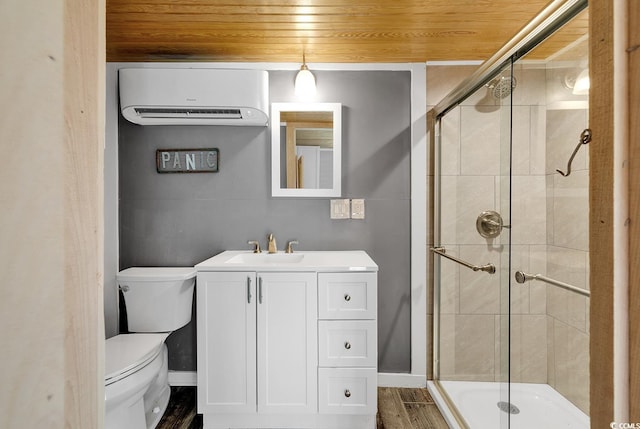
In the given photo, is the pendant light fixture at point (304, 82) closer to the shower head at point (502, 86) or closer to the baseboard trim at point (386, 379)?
the shower head at point (502, 86)

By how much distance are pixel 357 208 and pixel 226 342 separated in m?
1.12

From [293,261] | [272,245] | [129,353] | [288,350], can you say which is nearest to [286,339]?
[288,350]

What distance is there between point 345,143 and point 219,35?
97 centimetres

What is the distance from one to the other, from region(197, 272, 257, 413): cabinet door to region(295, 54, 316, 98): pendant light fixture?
3.86 feet

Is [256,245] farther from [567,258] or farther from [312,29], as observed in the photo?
[567,258]

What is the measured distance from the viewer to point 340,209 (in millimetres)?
2223

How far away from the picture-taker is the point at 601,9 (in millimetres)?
547

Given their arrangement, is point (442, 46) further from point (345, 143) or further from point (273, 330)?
point (273, 330)

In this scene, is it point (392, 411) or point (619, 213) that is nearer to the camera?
point (619, 213)

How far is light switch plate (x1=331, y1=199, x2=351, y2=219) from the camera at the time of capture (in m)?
2.22

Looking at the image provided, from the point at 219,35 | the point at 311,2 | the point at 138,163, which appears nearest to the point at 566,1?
the point at 311,2

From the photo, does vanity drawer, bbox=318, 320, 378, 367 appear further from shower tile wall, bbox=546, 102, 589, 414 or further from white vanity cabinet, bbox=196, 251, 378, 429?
shower tile wall, bbox=546, 102, 589, 414

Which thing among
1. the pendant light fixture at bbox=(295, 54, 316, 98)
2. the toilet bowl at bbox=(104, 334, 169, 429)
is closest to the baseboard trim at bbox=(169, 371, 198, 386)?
the toilet bowl at bbox=(104, 334, 169, 429)

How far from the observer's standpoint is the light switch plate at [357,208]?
2217 millimetres
